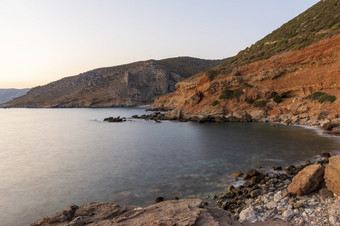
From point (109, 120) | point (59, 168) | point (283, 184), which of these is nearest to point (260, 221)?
point (283, 184)

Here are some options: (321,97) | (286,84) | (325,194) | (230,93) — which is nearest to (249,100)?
(230,93)

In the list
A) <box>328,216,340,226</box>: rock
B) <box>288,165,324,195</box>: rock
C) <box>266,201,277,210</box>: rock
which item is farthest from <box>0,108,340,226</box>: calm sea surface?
<box>328,216,340,226</box>: rock

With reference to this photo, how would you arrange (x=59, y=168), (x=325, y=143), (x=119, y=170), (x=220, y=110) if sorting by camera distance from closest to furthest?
(x=119, y=170), (x=59, y=168), (x=325, y=143), (x=220, y=110)

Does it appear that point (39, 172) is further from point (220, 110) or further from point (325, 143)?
point (220, 110)

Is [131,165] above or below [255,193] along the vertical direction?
below

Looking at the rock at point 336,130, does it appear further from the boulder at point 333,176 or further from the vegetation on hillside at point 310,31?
the vegetation on hillside at point 310,31

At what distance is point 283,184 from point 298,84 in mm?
38804

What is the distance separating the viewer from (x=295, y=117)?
4053 centimetres

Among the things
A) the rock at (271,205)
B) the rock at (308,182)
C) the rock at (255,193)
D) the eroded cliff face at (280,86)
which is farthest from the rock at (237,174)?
the eroded cliff face at (280,86)

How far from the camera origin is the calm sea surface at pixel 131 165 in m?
14.6

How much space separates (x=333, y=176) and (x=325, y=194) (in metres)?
0.94

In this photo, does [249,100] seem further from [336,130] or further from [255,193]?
[255,193]

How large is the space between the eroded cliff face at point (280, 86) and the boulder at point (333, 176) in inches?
1168

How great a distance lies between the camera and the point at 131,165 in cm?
2180
